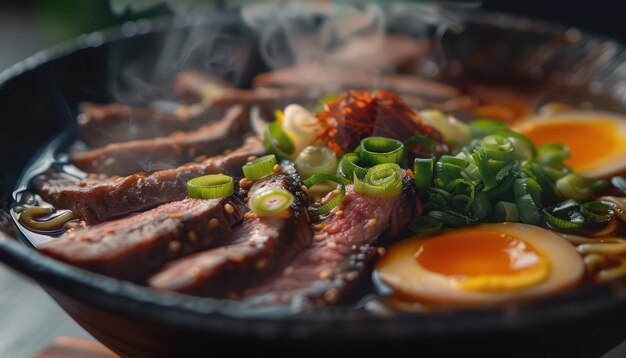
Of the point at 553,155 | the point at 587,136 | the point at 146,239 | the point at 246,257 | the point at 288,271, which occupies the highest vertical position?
the point at 146,239

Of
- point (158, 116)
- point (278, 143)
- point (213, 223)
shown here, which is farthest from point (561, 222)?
point (158, 116)

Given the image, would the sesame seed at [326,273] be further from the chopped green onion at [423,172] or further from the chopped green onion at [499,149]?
the chopped green onion at [499,149]

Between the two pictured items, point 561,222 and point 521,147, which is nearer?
point 561,222

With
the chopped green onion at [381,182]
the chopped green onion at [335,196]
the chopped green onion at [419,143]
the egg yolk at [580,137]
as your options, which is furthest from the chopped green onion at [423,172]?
the egg yolk at [580,137]

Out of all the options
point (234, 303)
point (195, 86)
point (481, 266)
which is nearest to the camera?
point (234, 303)

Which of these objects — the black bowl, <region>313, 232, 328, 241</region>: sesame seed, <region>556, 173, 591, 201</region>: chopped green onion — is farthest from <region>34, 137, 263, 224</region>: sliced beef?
<region>556, 173, 591, 201</region>: chopped green onion

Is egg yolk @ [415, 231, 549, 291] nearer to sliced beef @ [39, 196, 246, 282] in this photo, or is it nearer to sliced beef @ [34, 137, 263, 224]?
sliced beef @ [39, 196, 246, 282]

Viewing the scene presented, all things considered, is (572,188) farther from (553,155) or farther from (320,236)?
(320,236)
